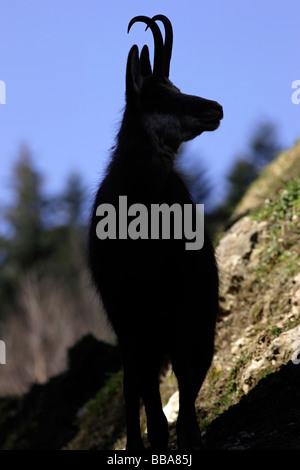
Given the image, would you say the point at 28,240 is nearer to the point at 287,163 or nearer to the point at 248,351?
the point at 287,163

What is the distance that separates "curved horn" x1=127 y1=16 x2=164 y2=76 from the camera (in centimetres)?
695

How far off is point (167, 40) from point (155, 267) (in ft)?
7.70

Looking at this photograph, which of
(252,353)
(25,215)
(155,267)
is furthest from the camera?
(25,215)

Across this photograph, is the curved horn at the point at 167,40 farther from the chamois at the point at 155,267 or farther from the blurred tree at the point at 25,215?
the blurred tree at the point at 25,215

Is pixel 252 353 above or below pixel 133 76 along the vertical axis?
below

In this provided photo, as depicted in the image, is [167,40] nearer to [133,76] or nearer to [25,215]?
[133,76]

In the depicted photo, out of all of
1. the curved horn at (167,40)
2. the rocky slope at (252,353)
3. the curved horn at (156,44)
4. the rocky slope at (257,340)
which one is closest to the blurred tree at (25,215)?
the rocky slope at (252,353)

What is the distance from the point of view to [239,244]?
10.5 meters

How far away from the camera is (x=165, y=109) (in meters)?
6.67

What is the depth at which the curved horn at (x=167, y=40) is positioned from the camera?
7098 mm

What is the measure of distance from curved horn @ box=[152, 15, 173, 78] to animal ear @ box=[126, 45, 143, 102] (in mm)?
421

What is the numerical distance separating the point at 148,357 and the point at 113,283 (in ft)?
2.76

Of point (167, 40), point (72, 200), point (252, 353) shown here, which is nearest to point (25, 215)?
point (72, 200)

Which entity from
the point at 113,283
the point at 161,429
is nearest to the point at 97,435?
the point at 161,429
